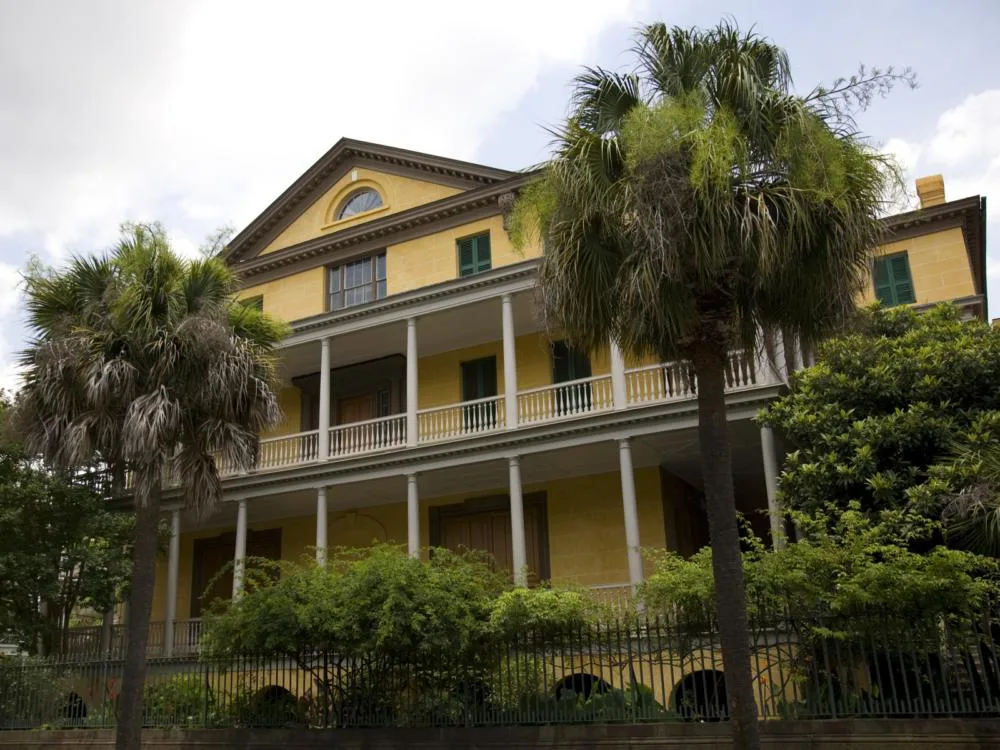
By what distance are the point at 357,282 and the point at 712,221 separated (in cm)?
1612

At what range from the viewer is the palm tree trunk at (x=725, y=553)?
28.2 feet

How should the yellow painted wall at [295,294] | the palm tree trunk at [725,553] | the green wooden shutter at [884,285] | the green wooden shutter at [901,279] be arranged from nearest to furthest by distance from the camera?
the palm tree trunk at [725,553], the green wooden shutter at [901,279], the green wooden shutter at [884,285], the yellow painted wall at [295,294]

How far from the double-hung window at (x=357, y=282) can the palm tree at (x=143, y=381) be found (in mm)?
8151

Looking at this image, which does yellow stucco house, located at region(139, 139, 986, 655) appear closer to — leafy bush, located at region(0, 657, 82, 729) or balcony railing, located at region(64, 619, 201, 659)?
balcony railing, located at region(64, 619, 201, 659)

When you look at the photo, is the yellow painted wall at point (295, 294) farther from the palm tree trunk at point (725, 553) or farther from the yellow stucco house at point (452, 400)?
the palm tree trunk at point (725, 553)

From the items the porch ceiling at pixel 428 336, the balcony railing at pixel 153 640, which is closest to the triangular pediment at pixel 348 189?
the porch ceiling at pixel 428 336

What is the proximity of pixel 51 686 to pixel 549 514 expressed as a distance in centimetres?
1023

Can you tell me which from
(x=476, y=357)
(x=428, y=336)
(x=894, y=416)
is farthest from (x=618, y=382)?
(x=428, y=336)

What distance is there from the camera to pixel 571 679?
43.2 ft

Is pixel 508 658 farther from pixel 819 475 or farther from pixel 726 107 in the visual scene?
pixel 726 107

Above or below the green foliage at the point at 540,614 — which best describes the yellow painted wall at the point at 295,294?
above

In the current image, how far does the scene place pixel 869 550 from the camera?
10922 millimetres

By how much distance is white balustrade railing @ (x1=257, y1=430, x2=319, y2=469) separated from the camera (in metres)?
22.3

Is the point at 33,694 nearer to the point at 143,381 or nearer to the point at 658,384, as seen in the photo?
the point at 143,381
